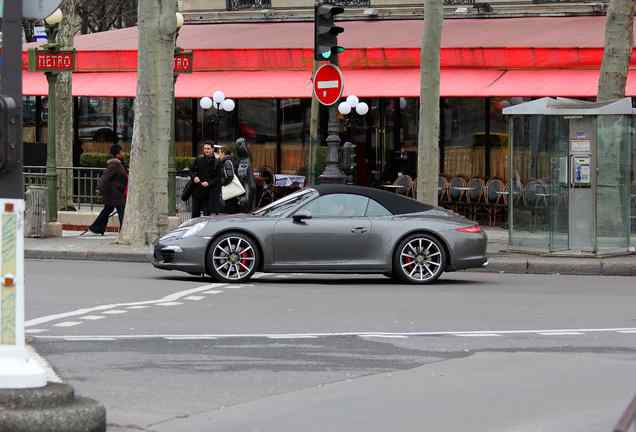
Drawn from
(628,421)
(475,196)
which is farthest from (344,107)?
(628,421)

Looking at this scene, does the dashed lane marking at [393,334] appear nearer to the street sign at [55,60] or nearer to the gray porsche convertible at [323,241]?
the gray porsche convertible at [323,241]

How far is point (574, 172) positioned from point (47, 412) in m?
15.5

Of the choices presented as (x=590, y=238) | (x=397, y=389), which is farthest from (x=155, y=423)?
(x=590, y=238)

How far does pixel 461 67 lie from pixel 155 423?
827 inches

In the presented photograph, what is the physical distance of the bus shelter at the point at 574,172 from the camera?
70.8ft

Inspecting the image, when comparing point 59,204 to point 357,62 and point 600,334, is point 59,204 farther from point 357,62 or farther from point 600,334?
point 600,334

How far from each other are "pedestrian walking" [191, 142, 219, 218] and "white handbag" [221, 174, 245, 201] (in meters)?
0.30

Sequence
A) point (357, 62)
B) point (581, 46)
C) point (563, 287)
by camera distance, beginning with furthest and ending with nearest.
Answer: point (357, 62), point (581, 46), point (563, 287)

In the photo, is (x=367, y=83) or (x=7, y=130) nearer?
(x=7, y=130)

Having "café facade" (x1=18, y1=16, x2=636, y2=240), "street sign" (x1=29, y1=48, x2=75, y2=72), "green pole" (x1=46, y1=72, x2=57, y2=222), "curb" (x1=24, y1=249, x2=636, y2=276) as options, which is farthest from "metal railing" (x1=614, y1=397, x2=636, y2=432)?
"café facade" (x1=18, y1=16, x2=636, y2=240)

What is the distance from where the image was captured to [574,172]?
2178 centimetres

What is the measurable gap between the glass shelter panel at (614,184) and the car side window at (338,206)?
561 cm

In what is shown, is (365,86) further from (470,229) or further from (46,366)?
(46,366)

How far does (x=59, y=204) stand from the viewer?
28.8m
